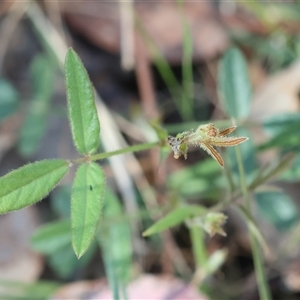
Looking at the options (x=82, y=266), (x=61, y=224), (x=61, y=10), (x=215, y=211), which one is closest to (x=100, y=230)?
(x=61, y=224)

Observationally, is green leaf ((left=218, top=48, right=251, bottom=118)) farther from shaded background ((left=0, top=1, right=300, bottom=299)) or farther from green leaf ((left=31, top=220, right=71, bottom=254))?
green leaf ((left=31, top=220, right=71, bottom=254))

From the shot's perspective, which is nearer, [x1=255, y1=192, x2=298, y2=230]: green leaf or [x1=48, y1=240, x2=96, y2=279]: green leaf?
[x1=255, y1=192, x2=298, y2=230]: green leaf

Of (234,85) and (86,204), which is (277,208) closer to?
(234,85)

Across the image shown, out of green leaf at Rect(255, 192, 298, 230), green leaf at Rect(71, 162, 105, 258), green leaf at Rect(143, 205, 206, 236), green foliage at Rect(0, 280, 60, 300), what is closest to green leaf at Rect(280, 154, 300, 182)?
green leaf at Rect(255, 192, 298, 230)

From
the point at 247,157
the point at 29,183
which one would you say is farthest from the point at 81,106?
the point at 247,157

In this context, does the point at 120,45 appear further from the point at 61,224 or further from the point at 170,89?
the point at 61,224

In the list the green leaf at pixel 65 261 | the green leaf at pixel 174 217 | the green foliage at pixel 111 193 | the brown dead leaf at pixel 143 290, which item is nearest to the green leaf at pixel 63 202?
the green foliage at pixel 111 193
